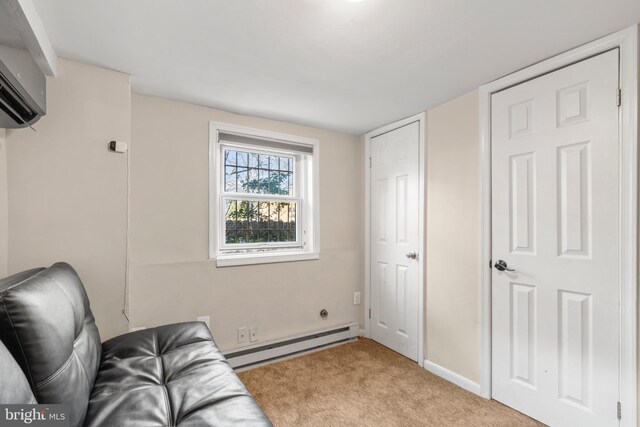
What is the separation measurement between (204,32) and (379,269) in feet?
8.04

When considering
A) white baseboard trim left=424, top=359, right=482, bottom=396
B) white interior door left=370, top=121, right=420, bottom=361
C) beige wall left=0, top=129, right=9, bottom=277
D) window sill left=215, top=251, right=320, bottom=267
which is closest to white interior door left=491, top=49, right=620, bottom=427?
white baseboard trim left=424, top=359, right=482, bottom=396

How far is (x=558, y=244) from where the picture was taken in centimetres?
176

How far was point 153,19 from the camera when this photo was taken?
1425 mm

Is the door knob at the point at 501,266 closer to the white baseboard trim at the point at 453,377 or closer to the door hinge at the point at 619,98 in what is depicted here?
the white baseboard trim at the point at 453,377

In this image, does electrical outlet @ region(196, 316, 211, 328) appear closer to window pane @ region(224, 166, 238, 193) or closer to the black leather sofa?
the black leather sofa

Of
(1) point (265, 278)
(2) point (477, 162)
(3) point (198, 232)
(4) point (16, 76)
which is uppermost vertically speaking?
(4) point (16, 76)

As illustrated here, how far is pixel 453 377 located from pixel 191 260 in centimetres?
219

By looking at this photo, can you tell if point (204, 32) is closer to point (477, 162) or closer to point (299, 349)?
point (477, 162)

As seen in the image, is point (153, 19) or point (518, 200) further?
point (518, 200)

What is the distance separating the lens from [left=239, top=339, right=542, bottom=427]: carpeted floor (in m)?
1.88

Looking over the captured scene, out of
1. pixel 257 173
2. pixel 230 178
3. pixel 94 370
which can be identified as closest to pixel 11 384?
Answer: pixel 94 370

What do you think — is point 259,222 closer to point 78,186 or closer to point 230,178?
point 230,178

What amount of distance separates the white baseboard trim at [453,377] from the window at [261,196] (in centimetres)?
136

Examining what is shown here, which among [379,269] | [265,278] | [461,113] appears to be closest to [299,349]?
[265,278]
